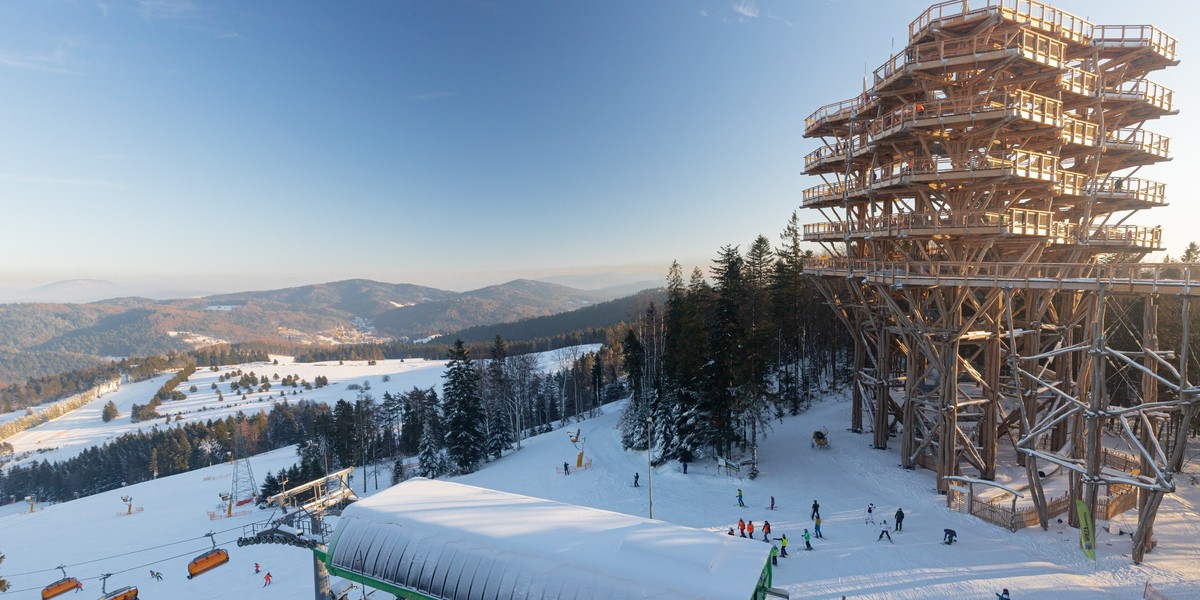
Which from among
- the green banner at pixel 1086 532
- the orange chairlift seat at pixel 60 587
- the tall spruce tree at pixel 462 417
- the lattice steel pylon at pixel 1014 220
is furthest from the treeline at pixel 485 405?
the green banner at pixel 1086 532

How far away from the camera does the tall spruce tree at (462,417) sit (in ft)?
134

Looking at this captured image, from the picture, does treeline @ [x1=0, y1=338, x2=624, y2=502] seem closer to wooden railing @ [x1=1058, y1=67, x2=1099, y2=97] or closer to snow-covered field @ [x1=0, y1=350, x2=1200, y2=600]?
snow-covered field @ [x1=0, y1=350, x2=1200, y2=600]

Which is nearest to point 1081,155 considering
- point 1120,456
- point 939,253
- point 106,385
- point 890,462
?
point 939,253

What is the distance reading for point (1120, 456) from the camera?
22844 mm

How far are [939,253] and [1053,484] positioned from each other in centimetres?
1232

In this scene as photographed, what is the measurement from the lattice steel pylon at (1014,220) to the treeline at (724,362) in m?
6.80

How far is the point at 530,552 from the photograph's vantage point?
11734mm

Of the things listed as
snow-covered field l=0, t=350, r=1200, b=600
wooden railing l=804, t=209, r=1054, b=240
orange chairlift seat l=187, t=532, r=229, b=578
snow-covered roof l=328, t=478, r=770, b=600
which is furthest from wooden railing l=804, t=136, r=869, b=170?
orange chairlift seat l=187, t=532, r=229, b=578

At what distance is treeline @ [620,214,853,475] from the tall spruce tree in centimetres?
1326

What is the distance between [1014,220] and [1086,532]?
12.3 metres

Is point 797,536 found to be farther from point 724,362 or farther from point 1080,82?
point 1080,82

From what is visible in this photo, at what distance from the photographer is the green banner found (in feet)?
53.7

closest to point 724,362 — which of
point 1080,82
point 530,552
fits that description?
point 530,552

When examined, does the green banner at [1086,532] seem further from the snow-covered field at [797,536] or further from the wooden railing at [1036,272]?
the wooden railing at [1036,272]
